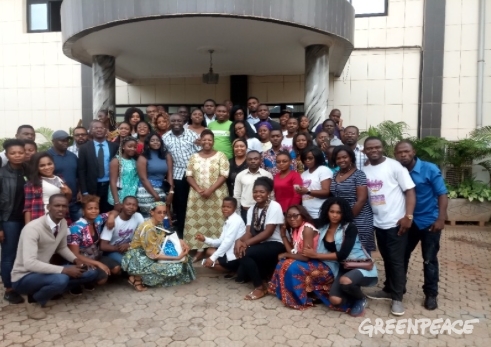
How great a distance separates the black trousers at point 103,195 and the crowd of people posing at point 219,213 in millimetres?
13

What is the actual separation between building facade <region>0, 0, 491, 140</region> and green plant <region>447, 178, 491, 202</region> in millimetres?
1616

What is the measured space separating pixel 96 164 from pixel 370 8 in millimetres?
7383

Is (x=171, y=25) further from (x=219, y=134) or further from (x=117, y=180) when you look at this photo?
(x=117, y=180)

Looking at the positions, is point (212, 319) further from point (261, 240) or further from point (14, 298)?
point (14, 298)

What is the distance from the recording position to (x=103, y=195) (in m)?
5.25

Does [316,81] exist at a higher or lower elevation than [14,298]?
higher

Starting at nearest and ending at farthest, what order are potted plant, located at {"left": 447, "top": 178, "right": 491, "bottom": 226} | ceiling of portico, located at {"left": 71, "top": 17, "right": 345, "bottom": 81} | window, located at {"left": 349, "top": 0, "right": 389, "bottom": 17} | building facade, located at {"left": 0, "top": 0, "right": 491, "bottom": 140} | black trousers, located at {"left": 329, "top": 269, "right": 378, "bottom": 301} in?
1. black trousers, located at {"left": 329, "top": 269, "right": 378, "bottom": 301}
2. ceiling of portico, located at {"left": 71, "top": 17, "right": 345, "bottom": 81}
3. potted plant, located at {"left": 447, "top": 178, "right": 491, "bottom": 226}
4. building facade, located at {"left": 0, "top": 0, "right": 491, "bottom": 140}
5. window, located at {"left": 349, "top": 0, "right": 389, "bottom": 17}

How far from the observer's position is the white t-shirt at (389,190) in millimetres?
3813

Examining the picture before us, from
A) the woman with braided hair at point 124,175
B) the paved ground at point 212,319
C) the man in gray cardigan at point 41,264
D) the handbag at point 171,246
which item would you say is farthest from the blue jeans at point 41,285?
the woman with braided hair at point 124,175

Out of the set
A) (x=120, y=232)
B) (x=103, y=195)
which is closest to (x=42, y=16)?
(x=103, y=195)

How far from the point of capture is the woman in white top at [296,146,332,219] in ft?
14.5

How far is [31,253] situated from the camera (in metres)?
3.79

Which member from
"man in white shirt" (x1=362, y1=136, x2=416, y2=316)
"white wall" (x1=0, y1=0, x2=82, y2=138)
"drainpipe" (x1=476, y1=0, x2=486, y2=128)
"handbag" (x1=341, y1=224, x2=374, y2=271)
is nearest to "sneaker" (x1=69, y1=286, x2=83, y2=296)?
"handbag" (x1=341, y1=224, x2=374, y2=271)

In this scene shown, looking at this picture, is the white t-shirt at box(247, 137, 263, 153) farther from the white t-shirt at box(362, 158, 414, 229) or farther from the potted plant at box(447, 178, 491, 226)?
the potted plant at box(447, 178, 491, 226)
